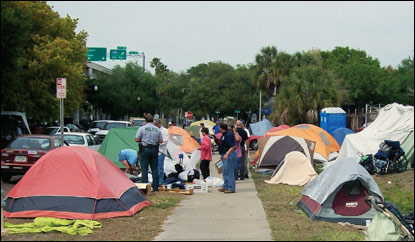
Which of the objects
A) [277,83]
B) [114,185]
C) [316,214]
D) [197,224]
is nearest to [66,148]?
[114,185]

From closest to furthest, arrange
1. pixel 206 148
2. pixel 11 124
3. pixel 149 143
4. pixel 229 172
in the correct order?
pixel 149 143, pixel 229 172, pixel 206 148, pixel 11 124

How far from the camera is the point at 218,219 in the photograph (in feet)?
29.7

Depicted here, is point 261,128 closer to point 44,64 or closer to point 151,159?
point 44,64

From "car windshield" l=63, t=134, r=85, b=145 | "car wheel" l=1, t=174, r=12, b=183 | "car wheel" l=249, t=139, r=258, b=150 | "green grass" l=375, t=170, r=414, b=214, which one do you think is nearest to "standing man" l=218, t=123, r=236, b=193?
"green grass" l=375, t=170, r=414, b=214

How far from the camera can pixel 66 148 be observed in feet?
31.7

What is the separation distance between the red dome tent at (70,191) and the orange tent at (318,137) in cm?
1304

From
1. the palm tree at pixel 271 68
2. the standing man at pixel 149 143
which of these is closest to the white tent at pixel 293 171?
the standing man at pixel 149 143

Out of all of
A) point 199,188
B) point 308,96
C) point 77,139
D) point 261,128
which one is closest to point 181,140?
point 77,139

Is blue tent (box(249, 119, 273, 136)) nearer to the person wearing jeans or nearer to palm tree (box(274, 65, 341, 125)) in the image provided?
palm tree (box(274, 65, 341, 125))

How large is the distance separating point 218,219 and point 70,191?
2.72 m

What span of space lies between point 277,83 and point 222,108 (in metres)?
13.0

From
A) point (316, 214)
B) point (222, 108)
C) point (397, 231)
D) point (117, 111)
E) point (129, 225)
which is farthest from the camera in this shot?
point (222, 108)

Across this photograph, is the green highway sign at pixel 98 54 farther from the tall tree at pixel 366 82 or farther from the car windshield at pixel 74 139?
the tall tree at pixel 366 82

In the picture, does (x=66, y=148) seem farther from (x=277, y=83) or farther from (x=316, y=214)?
(x=277, y=83)
